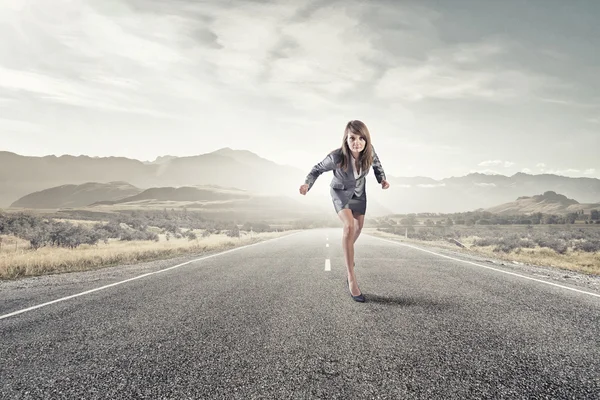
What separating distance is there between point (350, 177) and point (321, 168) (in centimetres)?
48

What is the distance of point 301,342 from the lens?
3088 millimetres

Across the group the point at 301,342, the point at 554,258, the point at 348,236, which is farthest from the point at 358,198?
the point at 554,258

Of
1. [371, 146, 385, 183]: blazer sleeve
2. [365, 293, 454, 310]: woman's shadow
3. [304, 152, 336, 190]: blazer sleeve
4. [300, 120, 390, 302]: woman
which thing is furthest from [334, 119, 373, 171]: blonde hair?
[365, 293, 454, 310]: woman's shadow

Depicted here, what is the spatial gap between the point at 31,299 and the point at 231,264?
4.29 m

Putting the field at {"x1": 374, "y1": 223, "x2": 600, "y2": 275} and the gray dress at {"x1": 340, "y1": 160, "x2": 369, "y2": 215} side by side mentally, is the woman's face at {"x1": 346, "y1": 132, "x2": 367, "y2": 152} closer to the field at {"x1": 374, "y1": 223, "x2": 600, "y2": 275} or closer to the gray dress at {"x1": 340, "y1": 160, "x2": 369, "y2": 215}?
the gray dress at {"x1": 340, "y1": 160, "x2": 369, "y2": 215}

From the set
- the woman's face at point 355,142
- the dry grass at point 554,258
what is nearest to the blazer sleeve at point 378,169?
the woman's face at point 355,142

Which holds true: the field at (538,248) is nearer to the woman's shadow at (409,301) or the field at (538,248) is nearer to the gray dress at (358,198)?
the woman's shadow at (409,301)

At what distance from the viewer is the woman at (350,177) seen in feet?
15.8

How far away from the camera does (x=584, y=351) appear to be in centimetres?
290

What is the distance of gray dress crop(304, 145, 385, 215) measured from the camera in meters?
5.00

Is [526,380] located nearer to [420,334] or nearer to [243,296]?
[420,334]

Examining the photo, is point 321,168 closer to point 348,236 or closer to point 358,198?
point 358,198

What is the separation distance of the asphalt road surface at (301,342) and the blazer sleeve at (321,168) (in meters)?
1.78

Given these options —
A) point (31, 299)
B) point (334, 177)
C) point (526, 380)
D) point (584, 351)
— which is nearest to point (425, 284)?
point (334, 177)
